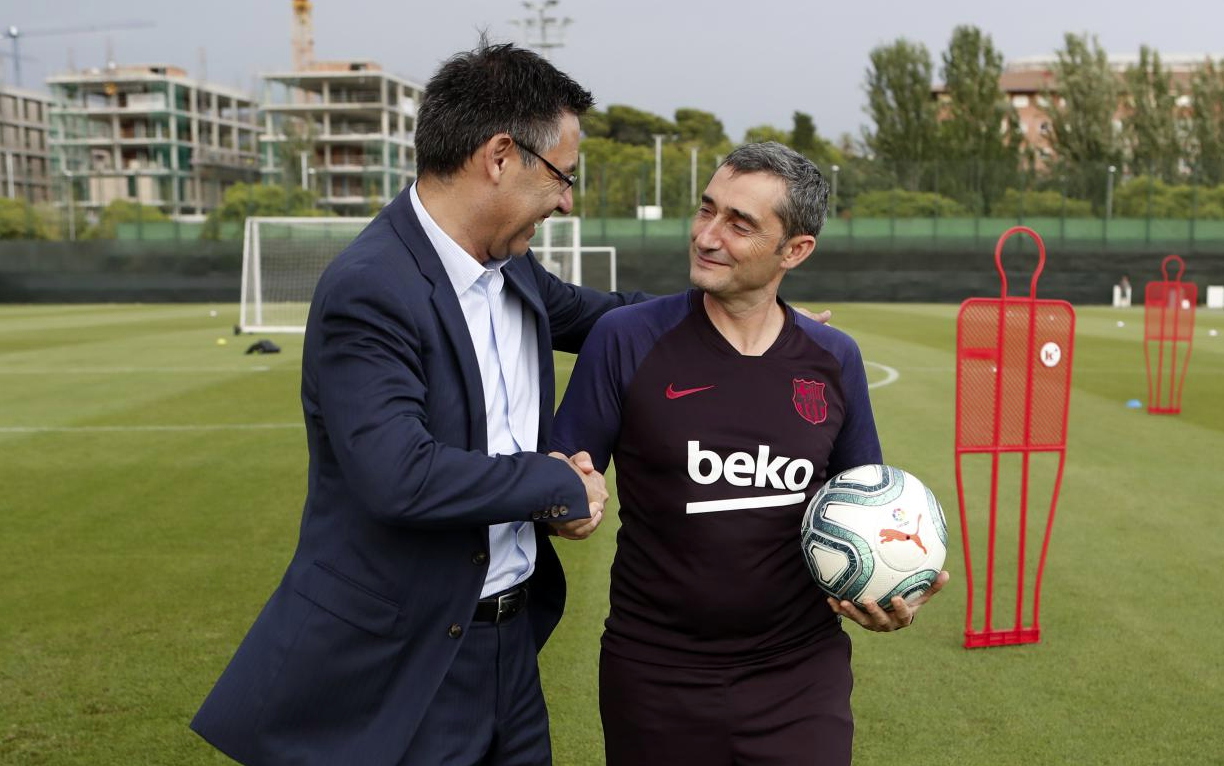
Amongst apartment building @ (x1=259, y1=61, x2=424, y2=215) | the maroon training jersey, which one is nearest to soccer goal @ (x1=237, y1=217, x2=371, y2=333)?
the maroon training jersey

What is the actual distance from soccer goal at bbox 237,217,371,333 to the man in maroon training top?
24.7 metres

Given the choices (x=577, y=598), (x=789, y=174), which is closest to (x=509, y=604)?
(x=789, y=174)

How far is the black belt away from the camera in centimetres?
252

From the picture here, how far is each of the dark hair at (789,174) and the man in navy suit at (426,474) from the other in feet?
1.53

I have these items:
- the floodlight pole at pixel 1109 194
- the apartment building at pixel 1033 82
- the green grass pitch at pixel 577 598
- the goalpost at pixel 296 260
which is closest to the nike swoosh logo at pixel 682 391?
the green grass pitch at pixel 577 598

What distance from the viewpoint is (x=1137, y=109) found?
2692 inches

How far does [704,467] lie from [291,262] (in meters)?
28.5

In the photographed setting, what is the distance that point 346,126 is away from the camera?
106m

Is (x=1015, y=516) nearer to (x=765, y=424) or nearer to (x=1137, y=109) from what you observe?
(x=765, y=424)

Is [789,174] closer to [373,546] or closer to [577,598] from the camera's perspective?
[373,546]

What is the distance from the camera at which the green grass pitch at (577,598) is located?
4.58 m

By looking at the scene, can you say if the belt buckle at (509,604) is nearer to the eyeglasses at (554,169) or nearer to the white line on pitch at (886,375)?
the eyeglasses at (554,169)

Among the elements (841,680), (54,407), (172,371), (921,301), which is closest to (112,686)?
(841,680)

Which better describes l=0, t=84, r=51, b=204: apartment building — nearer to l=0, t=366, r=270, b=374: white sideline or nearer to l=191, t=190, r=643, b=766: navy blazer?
l=0, t=366, r=270, b=374: white sideline
